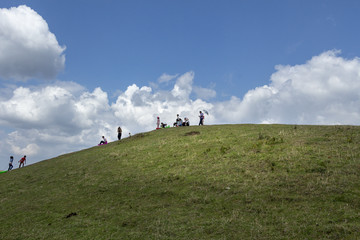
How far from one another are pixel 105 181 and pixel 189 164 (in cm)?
722

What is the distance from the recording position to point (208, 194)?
1591 centimetres

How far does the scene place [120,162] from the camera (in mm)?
27359

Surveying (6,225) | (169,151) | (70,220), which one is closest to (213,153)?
(169,151)

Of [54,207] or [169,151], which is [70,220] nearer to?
[54,207]

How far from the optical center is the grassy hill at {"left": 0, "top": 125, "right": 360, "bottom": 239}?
11.6 m

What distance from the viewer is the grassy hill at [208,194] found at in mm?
11648

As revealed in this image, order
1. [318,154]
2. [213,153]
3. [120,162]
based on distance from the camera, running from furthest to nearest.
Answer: [120,162]
[213,153]
[318,154]

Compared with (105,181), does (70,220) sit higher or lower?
lower

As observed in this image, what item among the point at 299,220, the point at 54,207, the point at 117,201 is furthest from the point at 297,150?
the point at 54,207

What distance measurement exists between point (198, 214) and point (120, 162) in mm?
15592

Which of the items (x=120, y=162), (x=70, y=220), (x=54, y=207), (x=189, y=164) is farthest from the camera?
(x=120, y=162)

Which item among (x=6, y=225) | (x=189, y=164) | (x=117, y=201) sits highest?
(x=189, y=164)

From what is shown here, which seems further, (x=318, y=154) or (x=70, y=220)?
(x=318, y=154)

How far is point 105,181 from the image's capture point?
2219cm
